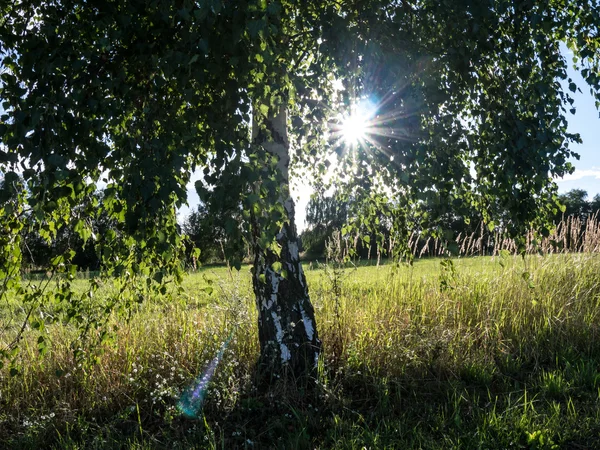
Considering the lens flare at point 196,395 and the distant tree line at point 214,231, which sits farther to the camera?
the lens flare at point 196,395

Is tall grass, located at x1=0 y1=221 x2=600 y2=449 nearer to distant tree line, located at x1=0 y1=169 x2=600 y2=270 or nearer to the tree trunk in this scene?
A: the tree trunk

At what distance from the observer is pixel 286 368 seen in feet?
12.8

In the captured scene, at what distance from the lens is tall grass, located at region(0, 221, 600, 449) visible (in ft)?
11.0

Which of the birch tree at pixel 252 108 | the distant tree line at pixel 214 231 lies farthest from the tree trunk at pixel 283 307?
the distant tree line at pixel 214 231

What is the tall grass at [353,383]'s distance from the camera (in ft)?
11.0

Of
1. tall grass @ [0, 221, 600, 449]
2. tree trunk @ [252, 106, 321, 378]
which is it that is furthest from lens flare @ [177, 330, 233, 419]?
tree trunk @ [252, 106, 321, 378]

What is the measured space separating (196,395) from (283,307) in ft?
3.05

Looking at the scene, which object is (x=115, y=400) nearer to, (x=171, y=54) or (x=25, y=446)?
(x=25, y=446)

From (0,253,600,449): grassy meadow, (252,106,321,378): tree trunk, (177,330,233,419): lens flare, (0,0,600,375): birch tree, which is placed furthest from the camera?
(252,106,321,378): tree trunk

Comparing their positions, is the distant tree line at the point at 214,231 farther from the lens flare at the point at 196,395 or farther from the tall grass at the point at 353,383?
the lens flare at the point at 196,395

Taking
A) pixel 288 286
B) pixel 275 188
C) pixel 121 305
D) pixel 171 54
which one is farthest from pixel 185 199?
pixel 121 305

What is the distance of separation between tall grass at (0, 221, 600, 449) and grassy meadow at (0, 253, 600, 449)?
1cm

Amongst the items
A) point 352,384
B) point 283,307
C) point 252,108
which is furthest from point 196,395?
point 252,108

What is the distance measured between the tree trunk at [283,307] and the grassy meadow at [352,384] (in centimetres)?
19
